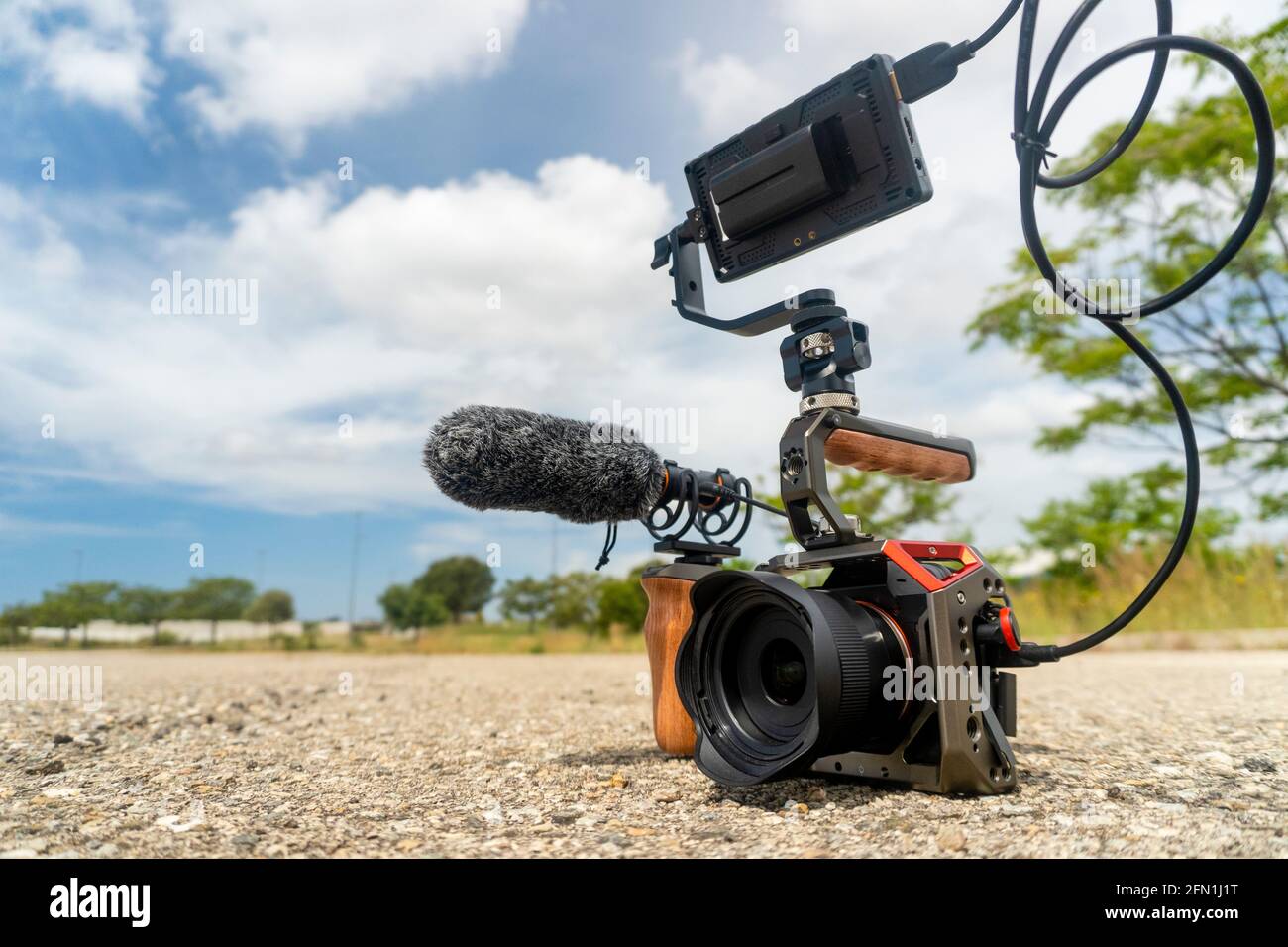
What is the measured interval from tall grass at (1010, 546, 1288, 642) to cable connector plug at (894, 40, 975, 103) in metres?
11.4

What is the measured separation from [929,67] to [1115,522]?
1867 cm

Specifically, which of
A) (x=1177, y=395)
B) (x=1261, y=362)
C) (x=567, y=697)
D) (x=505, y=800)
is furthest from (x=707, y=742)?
(x=1261, y=362)

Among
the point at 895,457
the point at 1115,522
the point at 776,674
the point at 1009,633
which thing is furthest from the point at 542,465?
the point at 1115,522

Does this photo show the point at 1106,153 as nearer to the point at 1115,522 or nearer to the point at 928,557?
the point at 928,557

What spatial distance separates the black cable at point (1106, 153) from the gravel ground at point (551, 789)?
64 centimetres

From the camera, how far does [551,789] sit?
313 centimetres

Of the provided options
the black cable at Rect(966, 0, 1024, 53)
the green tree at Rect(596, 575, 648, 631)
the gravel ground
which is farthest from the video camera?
the green tree at Rect(596, 575, 648, 631)

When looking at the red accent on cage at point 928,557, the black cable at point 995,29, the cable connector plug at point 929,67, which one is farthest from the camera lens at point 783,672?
the black cable at point 995,29

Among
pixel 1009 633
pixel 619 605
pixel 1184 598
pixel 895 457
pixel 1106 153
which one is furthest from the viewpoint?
pixel 619 605

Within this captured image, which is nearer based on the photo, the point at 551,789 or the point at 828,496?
the point at 828,496

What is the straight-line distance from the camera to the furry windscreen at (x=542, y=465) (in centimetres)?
314

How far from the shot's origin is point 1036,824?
248cm
